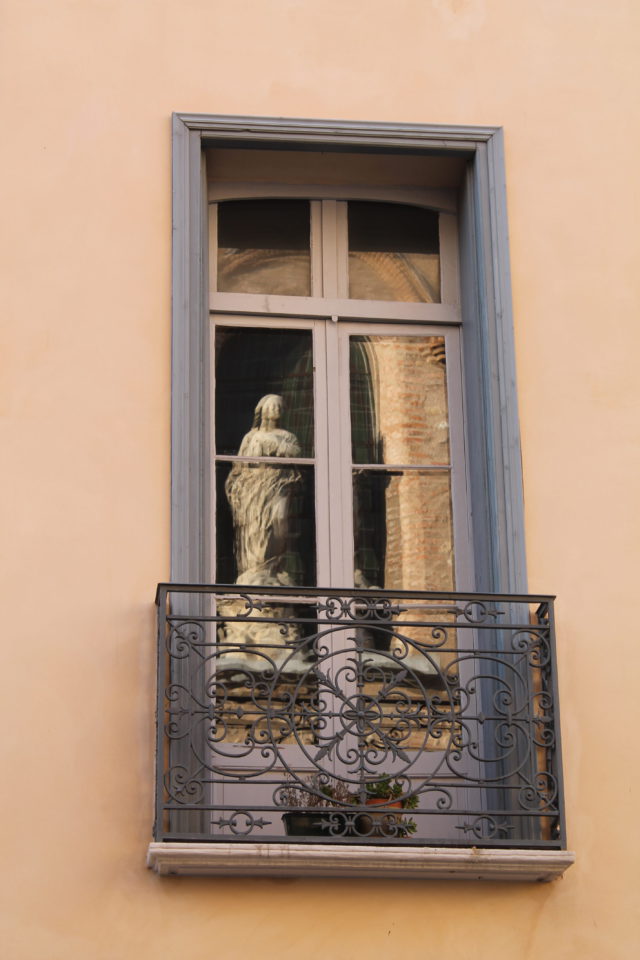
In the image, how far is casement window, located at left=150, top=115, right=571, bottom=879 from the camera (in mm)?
7348

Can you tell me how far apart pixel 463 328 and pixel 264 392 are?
914mm

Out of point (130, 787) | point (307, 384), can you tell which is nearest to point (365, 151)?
point (307, 384)

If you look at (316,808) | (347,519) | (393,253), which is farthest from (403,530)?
(316,808)

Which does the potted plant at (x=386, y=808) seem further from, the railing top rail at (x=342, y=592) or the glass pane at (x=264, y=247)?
the glass pane at (x=264, y=247)

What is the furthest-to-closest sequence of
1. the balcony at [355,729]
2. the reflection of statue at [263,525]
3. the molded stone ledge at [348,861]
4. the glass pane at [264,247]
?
the glass pane at [264,247] < the reflection of statue at [263,525] < the balcony at [355,729] < the molded stone ledge at [348,861]

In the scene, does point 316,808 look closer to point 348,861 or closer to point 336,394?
point 348,861

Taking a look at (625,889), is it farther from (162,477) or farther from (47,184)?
(47,184)

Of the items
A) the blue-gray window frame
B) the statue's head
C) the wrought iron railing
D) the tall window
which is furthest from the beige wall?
the statue's head

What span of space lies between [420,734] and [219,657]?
85 centimetres

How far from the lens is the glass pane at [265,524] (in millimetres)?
8117

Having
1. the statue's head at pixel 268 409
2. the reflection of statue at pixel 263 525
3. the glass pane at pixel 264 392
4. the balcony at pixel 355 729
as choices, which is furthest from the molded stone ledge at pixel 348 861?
the statue's head at pixel 268 409

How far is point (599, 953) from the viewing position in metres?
7.28

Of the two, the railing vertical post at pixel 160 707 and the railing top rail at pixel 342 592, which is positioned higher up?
the railing top rail at pixel 342 592

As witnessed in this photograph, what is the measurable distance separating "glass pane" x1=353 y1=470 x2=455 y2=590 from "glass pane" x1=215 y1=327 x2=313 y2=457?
0.34 m
